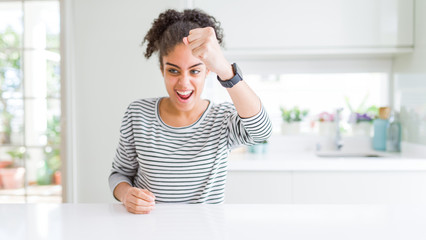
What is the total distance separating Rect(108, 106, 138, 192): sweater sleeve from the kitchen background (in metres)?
0.97

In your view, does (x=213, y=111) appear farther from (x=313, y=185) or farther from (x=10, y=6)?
(x=10, y=6)

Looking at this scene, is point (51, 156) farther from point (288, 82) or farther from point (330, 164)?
point (330, 164)

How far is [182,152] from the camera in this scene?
110 cm

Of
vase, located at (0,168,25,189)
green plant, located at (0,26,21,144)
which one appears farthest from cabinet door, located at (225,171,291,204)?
vase, located at (0,168,25,189)

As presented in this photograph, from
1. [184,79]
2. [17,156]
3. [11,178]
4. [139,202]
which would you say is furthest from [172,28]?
[11,178]

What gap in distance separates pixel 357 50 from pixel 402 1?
0.41m

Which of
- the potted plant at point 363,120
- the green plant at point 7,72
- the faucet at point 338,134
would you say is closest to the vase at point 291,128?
the faucet at point 338,134

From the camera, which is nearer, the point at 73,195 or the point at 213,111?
the point at 213,111

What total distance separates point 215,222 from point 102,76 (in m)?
2.07

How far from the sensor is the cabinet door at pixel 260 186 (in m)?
2.07

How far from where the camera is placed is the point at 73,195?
2.67 metres

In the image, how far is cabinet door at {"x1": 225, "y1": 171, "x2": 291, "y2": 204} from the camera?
2074 millimetres

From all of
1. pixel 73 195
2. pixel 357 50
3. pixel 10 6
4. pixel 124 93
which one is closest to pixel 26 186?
pixel 73 195

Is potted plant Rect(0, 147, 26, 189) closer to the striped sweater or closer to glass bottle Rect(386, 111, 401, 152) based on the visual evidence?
the striped sweater
